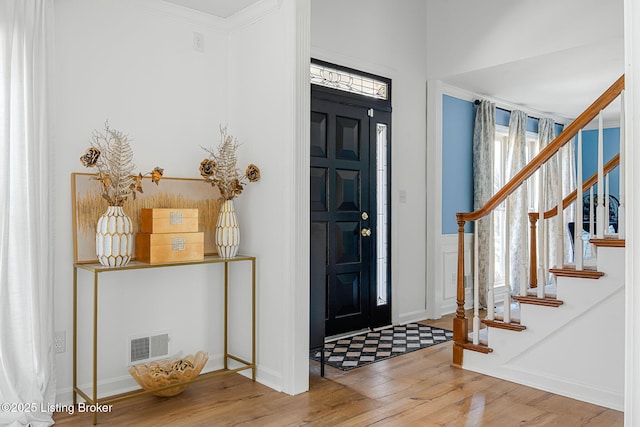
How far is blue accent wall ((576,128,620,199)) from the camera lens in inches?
310

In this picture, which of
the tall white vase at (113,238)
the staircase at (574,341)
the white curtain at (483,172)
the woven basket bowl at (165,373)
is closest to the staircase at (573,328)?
the staircase at (574,341)

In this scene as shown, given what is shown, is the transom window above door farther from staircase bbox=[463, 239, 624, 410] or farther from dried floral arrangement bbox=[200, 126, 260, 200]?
staircase bbox=[463, 239, 624, 410]

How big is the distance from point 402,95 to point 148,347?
3.40 m

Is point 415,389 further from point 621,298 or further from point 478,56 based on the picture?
point 478,56

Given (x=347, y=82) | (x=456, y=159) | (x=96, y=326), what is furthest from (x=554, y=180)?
(x=96, y=326)

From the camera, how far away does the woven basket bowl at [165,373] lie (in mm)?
3008

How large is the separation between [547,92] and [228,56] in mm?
4102

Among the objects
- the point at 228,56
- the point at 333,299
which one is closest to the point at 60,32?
the point at 228,56

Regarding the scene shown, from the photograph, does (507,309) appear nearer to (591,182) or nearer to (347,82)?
(591,182)

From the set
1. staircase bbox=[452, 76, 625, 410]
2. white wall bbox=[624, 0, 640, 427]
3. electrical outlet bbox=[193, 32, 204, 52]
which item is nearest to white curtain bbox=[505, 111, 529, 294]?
staircase bbox=[452, 76, 625, 410]

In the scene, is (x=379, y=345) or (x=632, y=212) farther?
(x=379, y=345)

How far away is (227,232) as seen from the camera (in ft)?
11.1

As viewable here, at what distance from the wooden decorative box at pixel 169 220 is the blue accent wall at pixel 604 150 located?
6.92 meters

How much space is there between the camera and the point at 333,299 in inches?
178
